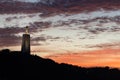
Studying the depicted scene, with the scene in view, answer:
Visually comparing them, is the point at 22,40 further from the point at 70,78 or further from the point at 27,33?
the point at 70,78

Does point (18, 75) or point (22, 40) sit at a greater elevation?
point (22, 40)

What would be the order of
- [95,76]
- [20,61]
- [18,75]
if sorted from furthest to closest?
1. [95,76]
2. [20,61]
3. [18,75]

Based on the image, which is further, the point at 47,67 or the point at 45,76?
the point at 47,67

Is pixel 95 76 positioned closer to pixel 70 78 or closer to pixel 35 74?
pixel 70 78

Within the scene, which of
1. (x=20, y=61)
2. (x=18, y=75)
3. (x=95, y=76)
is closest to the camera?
(x=18, y=75)

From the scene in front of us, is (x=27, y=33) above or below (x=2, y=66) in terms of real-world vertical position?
above

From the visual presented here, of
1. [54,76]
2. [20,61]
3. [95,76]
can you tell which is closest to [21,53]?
[20,61]

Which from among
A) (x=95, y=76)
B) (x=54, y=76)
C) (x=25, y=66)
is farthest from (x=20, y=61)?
(x=95, y=76)

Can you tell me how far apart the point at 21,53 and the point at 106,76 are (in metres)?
23.4

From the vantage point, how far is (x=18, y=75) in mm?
86750

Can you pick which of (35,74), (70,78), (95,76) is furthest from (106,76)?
(35,74)

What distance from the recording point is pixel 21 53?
90.8m

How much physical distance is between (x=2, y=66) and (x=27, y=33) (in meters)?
8.33

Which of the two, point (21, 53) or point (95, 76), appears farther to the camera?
point (95, 76)
